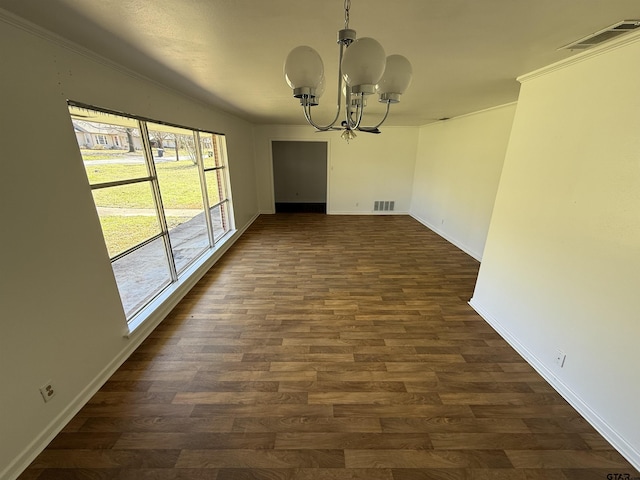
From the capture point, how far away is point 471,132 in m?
4.48

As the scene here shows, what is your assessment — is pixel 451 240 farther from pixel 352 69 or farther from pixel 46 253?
pixel 46 253

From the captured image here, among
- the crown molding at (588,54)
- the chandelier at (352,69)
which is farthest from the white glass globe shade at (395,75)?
the crown molding at (588,54)

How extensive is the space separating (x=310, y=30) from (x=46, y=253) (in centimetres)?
208

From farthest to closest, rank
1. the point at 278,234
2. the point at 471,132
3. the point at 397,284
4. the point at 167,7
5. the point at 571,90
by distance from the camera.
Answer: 1. the point at 278,234
2. the point at 471,132
3. the point at 397,284
4. the point at 571,90
5. the point at 167,7

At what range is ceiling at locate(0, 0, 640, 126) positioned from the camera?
1193mm

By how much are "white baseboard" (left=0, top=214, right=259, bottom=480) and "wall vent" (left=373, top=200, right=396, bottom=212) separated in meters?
5.14

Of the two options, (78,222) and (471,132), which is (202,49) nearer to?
(78,222)

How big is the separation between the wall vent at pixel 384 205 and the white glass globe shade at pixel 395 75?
6035mm

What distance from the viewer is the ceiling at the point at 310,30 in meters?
1.19

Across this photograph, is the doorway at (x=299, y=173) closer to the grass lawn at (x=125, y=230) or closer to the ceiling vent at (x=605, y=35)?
the grass lawn at (x=125, y=230)

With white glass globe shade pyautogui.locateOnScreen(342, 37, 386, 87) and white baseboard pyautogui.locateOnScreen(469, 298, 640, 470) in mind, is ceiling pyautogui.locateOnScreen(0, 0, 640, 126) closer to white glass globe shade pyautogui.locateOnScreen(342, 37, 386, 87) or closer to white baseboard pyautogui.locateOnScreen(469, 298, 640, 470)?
white glass globe shade pyautogui.locateOnScreen(342, 37, 386, 87)

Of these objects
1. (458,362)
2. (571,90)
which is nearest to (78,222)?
(458,362)

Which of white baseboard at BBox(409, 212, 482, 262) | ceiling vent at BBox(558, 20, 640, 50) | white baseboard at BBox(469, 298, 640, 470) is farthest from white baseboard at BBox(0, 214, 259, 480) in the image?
white baseboard at BBox(409, 212, 482, 262)

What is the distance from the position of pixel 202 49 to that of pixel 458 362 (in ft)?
10.4
